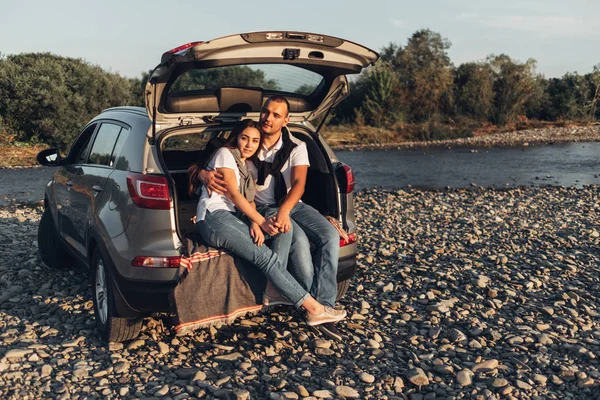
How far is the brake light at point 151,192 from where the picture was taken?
4.38 metres

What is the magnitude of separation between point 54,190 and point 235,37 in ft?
10.6

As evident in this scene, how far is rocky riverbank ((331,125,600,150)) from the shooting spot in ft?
105

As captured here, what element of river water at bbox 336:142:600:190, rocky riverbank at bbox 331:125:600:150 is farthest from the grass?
rocky riverbank at bbox 331:125:600:150

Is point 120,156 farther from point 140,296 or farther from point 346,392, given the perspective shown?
point 346,392

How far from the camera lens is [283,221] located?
4730mm

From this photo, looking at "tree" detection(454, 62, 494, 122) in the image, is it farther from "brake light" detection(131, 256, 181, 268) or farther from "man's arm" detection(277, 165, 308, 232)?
"brake light" detection(131, 256, 181, 268)

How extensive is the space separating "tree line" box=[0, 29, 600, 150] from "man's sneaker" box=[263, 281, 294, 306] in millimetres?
21499

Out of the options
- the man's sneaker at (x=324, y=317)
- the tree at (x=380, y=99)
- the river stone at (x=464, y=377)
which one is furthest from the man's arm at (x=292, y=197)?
the tree at (x=380, y=99)

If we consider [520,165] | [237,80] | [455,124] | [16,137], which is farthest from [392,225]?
[455,124]

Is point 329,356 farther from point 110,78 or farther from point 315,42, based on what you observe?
point 110,78

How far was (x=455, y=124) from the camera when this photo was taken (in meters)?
40.1

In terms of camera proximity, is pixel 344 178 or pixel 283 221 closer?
pixel 283 221

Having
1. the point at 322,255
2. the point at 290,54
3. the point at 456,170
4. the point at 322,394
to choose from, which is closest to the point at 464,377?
the point at 322,394

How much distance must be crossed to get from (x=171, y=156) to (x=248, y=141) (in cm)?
153
